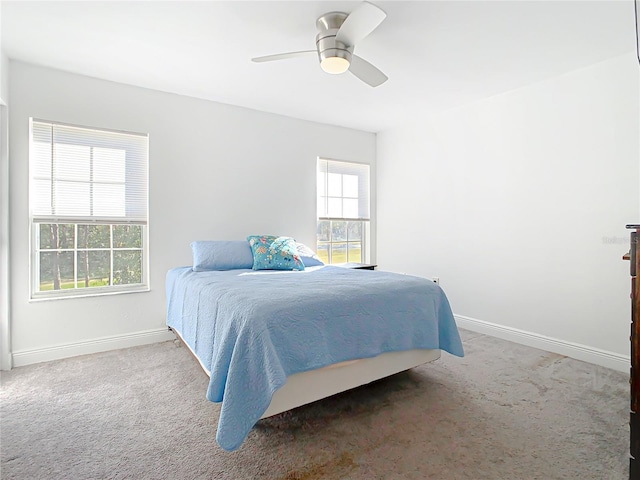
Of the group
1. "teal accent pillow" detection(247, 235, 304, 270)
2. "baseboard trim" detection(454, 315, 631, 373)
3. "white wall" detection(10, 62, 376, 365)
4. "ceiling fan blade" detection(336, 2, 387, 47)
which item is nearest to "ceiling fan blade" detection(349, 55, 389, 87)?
"ceiling fan blade" detection(336, 2, 387, 47)

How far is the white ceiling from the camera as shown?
212 centimetres

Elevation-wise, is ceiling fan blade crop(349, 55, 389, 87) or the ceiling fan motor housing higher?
the ceiling fan motor housing

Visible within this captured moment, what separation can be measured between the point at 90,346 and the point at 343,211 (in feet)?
10.4

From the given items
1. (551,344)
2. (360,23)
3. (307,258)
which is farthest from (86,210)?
(551,344)

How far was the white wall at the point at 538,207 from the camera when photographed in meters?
2.72

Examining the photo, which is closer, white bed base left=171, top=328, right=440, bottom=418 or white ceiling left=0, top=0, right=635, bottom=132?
white bed base left=171, top=328, right=440, bottom=418

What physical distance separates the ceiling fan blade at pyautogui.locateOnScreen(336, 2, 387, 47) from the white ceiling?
0.19m

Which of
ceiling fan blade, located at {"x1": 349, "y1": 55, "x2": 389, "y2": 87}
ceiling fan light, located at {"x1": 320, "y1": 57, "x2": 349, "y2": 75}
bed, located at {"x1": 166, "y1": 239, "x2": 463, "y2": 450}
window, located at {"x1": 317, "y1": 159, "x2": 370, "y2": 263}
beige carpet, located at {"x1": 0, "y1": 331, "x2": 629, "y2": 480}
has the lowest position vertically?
beige carpet, located at {"x1": 0, "y1": 331, "x2": 629, "y2": 480}

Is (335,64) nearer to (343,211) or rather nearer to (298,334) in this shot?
(298,334)

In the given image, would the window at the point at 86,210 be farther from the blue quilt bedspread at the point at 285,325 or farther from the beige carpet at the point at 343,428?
the blue quilt bedspread at the point at 285,325

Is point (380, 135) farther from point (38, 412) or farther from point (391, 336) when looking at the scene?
point (38, 412)

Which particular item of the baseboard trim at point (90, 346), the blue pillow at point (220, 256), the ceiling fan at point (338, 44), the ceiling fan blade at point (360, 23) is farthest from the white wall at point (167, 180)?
the ceiling fan blade at point (360, 23)

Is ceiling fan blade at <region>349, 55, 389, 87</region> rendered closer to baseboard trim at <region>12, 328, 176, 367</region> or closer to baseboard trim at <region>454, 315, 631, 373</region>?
baseboard trim at <region>454, 315, 631, 373</region>

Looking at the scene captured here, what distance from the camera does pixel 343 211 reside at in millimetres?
4691
